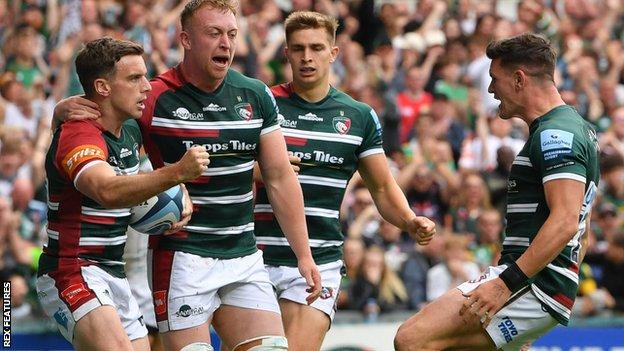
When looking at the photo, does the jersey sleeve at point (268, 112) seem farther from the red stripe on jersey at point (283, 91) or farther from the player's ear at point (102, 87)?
the player's ear at point (102, 87)

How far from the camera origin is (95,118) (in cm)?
834

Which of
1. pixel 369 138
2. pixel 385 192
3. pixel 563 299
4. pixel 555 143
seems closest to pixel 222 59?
pixel 369 138

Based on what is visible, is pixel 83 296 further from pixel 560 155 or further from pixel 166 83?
pixel 560 155

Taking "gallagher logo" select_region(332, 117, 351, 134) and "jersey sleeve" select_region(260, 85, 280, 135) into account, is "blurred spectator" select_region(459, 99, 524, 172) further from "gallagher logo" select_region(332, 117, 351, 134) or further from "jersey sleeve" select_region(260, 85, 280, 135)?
"jersey sleeve" select_region(260, 85, 280, 135)

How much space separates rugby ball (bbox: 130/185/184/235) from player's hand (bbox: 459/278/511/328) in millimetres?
1899

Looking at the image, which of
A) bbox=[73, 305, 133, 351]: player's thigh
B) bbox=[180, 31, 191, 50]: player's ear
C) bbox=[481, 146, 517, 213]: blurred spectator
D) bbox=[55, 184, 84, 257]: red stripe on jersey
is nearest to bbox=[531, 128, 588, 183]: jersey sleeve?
bbox=[180, 31, 191, 50]: player's ear

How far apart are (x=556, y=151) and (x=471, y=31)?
11.2 meters

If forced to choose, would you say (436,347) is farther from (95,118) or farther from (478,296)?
(95,118)

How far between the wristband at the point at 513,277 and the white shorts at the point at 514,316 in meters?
0.16

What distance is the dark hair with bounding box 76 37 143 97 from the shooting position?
8.38 metres

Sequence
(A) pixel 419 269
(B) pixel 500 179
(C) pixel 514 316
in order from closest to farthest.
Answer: (C) pixel 514 316
(A) pixel 419 269
(B) pixel 500 179

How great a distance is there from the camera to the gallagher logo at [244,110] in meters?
8.61

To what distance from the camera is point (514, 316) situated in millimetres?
8477

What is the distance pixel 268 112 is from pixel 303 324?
5.18 feet
